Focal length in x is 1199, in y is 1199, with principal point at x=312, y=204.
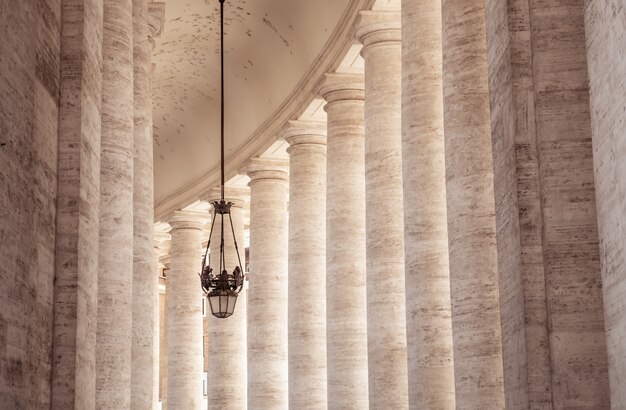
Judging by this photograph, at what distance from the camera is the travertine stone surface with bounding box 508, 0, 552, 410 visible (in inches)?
1029

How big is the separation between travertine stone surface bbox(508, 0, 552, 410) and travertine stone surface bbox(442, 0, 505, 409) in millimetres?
14174

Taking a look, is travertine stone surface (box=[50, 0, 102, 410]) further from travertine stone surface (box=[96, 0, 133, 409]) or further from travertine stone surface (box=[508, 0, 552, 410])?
travertine stone surface (box=[508, 0, 552, 410])

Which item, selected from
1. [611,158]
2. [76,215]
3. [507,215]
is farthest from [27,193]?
[611,158]

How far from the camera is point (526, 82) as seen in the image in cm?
2764

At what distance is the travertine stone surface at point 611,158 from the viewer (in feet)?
73.4

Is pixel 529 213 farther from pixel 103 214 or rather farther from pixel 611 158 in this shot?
pixel 103 214

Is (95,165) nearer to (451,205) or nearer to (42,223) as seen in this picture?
(42,223)

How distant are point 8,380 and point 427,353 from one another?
27952mm

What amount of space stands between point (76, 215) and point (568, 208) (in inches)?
433

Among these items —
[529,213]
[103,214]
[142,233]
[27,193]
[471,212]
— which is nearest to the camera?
[27,193]

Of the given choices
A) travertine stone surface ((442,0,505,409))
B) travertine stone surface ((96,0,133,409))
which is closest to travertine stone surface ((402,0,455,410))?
travertine stone surface ((442,0,505,409))

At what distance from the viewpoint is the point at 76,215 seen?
27.0 m

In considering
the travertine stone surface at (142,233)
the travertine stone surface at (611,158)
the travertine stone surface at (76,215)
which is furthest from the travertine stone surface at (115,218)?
the travertine stone surface at (611,158)

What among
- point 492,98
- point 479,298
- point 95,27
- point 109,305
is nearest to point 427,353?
point 479,298
